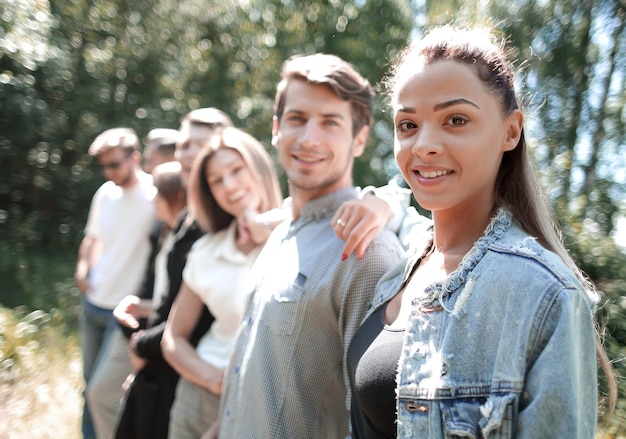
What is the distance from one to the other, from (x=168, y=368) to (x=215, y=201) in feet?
2.69

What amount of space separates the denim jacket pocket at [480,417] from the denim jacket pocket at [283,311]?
77 centimetres

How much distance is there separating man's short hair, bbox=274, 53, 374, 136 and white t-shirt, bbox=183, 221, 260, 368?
692mm

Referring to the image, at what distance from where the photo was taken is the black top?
145cm

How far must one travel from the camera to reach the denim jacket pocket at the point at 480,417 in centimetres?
A: 117

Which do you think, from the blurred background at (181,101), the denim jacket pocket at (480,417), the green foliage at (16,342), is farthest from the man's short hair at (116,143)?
the denim jacket pocket at (480,417)

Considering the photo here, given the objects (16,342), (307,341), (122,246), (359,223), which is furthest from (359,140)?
(16,342)

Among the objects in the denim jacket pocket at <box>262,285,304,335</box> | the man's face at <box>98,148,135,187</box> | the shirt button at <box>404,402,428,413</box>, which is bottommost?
the shirt button at <box>404,402,428,413</box>

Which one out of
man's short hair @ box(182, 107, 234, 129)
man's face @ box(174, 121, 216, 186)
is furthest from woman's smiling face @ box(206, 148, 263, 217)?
man's short hair @ box(182, 107, 234, 129)

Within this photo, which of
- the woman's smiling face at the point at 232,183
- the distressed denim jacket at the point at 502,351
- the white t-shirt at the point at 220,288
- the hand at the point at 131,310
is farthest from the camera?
the hand at the point at 131,310

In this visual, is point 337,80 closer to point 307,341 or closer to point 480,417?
point 307,341

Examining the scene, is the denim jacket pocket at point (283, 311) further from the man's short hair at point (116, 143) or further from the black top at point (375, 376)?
the man's short hair at point (116, 143)

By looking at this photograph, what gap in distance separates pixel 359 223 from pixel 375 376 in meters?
0.57

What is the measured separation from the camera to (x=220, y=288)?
104 inches

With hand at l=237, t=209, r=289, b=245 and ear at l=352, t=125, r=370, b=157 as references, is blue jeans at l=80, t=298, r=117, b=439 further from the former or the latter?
ear at l=352, t=125, r=370, b=157
